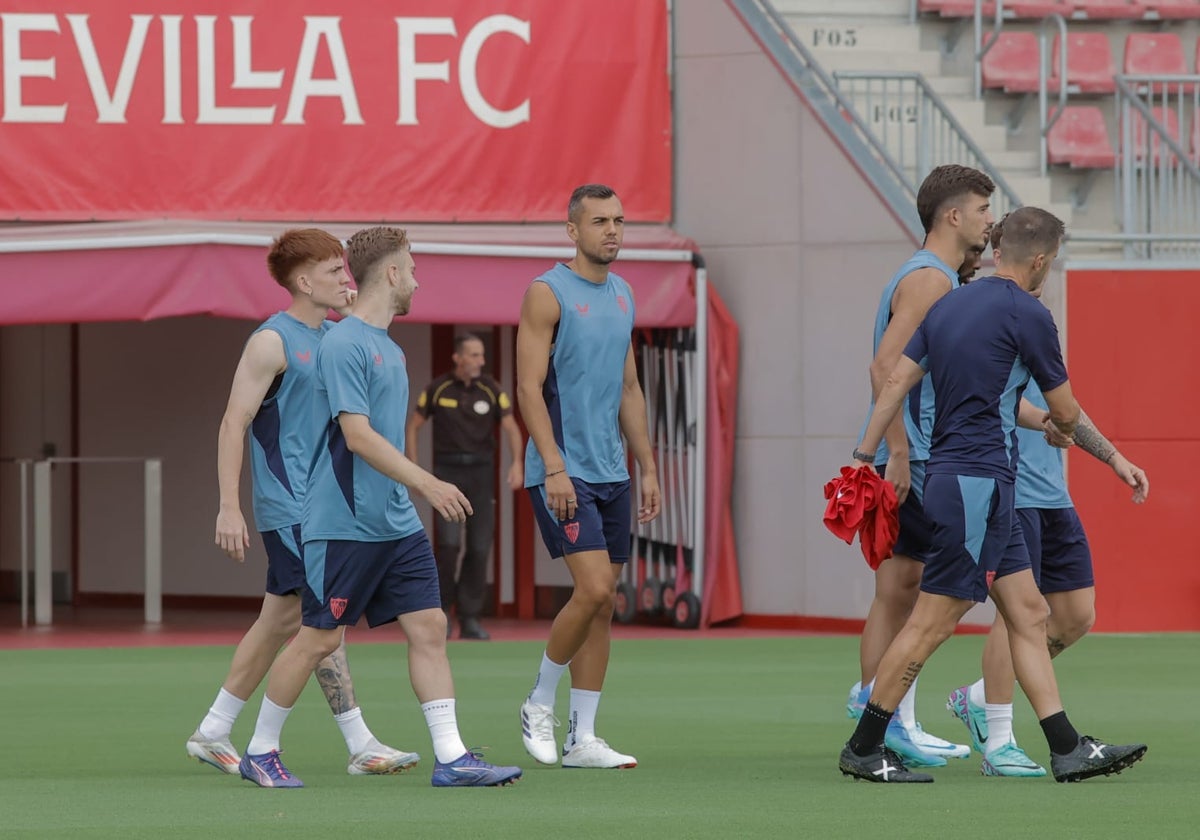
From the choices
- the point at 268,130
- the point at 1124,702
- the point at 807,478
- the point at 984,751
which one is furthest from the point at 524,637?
the point at 984,751

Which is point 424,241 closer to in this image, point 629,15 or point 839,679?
point 629,15

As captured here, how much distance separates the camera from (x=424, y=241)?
51.8 feet

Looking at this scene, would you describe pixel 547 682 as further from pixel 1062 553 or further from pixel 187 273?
pixel 187 273

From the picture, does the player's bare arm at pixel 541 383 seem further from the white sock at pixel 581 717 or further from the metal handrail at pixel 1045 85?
the metal handrail at pixel 1045 85

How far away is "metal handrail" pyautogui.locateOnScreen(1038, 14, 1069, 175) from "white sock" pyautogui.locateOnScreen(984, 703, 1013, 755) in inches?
400

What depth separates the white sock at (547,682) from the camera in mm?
8289

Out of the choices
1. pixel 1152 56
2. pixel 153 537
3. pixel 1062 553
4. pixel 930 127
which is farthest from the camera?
pixel 1152 56

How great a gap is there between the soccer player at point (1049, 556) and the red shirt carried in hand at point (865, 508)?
60cm

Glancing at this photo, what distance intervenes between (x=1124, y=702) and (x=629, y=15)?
7.45 m

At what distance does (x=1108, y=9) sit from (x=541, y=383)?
12.6 m

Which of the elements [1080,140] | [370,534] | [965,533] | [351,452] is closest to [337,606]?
[370,534]

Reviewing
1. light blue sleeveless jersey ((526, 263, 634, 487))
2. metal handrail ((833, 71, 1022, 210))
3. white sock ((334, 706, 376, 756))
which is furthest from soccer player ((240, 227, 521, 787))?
metal handrail ((833, 71, 1022, 210))

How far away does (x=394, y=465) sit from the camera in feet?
23.8

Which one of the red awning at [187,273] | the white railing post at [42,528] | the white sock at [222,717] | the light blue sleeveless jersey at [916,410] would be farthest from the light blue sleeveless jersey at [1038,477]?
the white railing post at [42,528]
